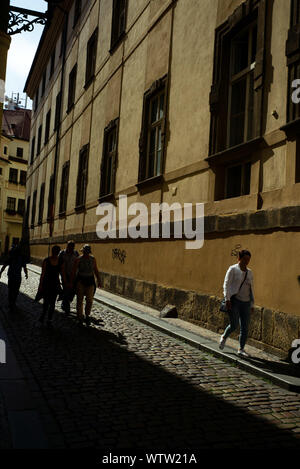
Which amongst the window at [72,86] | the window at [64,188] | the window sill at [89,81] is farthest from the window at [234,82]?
the window at [72,86]

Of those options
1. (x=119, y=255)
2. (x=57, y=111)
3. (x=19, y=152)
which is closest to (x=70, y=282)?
(x=119, y=255)

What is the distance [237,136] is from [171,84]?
3.21 metres

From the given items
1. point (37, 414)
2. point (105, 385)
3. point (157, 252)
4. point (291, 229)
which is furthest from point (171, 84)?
point (37, 414)

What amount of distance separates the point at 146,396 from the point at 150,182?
7.84m

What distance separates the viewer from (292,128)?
689cm

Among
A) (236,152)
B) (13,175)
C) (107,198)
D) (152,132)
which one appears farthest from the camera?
(13,175)

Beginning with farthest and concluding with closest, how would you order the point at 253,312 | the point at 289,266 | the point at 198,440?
1. the point at 253,312
2. the point at 289,266
3. the point at 198,440

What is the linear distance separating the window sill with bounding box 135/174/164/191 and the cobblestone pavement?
15.8ft

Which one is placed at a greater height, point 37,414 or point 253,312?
point 253,312

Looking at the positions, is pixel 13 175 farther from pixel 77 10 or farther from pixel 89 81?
pixel 89 81

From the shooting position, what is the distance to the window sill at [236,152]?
7775 mm

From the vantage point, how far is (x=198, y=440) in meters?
3.67

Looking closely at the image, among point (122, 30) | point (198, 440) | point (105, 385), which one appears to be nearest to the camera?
point (198, 440)

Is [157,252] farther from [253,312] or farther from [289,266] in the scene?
[289,266]
